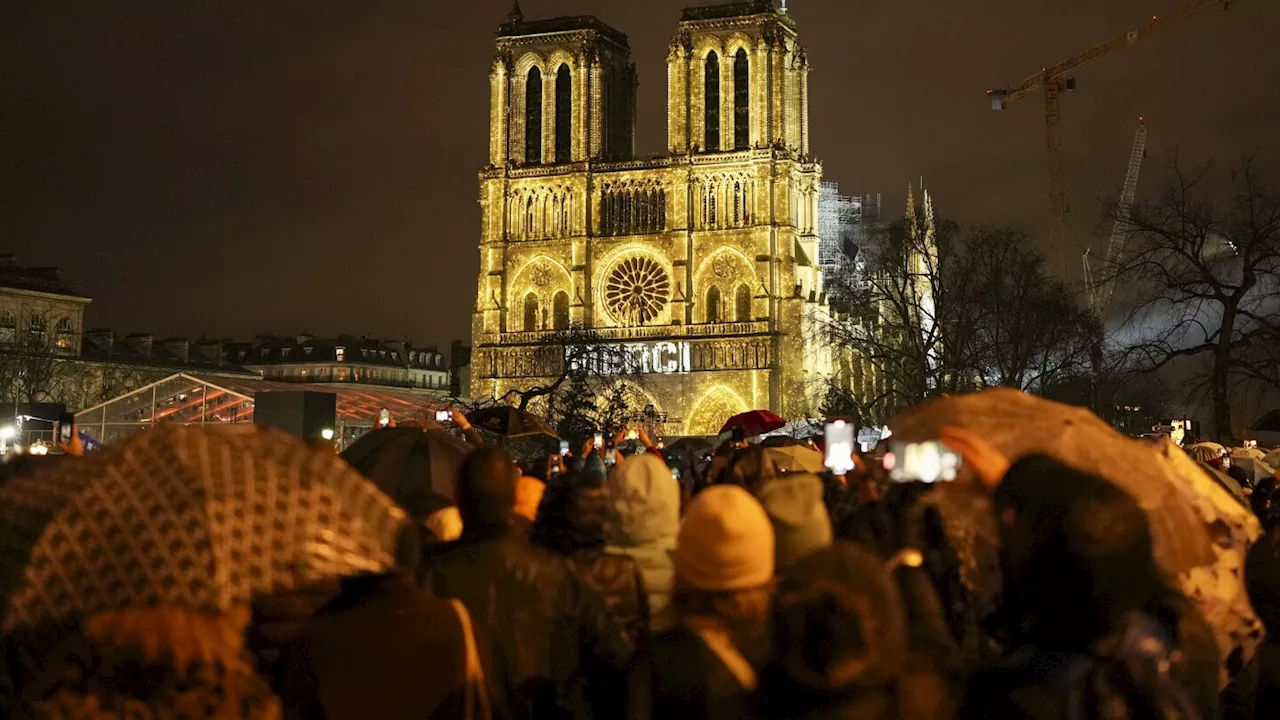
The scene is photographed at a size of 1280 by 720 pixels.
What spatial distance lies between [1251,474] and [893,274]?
98.3ft

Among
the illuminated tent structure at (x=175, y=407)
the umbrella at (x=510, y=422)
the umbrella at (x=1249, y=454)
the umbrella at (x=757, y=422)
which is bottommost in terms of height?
the umbrella at (x=1249, y=454)

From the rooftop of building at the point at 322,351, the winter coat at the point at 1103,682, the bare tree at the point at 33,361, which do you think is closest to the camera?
the winter coat at the point at 1103,682

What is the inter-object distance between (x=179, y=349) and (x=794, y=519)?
104 metres

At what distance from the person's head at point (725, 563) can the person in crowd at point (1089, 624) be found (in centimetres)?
64

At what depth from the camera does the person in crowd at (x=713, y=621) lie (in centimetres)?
387

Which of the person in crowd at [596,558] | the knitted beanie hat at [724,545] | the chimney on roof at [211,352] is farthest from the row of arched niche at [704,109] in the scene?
the knitted beanie hat at [724,545]

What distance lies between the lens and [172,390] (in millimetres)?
34594

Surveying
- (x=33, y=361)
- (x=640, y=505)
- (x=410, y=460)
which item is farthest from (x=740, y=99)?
(x=640, y=505)

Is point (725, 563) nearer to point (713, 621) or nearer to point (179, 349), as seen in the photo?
point (713, 621)

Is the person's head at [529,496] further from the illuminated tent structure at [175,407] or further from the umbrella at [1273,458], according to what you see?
the illuminated tent structure at [175,407]

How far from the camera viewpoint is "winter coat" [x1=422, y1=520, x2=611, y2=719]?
4.76 metres

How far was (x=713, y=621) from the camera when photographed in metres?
4.00

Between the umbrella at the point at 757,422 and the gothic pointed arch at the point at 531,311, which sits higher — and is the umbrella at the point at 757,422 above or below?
below

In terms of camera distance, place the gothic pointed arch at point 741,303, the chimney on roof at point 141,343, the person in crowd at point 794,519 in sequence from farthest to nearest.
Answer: the chimney on roof at point 141,343 → the gothic pointed arch at point 741,303 → the person in crowd at point 794,519
